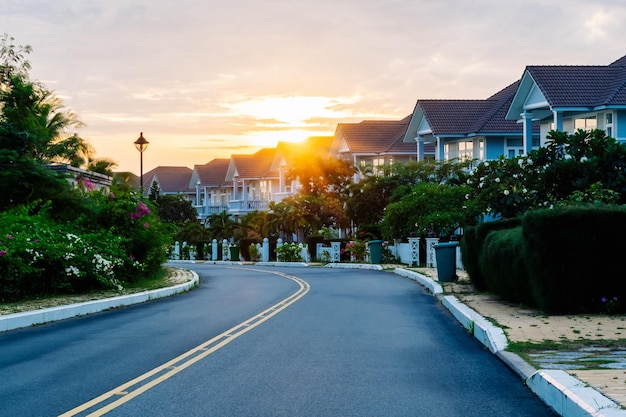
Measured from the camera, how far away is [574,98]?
4009cm

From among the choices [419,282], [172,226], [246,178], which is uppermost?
[246,178]

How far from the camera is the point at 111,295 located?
24.0 m

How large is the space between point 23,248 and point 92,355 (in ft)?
32.9

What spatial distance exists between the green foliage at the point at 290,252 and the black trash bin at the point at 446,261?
1172 inches

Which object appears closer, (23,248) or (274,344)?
(274,344)

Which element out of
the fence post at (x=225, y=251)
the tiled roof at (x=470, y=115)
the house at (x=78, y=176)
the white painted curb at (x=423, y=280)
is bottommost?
the white painted curb at (x=423, y=280)

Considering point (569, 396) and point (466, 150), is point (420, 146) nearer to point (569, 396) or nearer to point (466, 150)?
point (466, 150)

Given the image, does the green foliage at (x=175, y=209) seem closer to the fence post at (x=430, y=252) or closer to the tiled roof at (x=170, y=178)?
the tiled roof at (x=170, y=178)

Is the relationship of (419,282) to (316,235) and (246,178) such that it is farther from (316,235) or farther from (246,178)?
(246,178)

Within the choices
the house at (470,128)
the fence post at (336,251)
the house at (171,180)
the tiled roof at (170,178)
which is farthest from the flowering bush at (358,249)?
the tiled roof at (170,178)

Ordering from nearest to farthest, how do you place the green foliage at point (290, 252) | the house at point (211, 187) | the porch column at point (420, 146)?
the green foliage at point (290, 252) < the porch column at point (420, 146) < the house at point (211, 187)

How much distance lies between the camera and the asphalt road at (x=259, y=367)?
345 inches

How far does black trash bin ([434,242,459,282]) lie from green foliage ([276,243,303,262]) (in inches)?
1172

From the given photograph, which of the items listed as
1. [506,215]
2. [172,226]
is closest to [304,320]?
[506,215]
